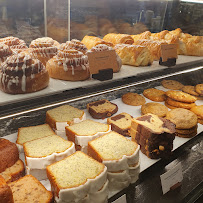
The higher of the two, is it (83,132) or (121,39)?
(121,39)

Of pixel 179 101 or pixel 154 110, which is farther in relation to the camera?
pixel 179 101

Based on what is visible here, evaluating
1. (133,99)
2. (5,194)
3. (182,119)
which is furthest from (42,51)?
(182,119)

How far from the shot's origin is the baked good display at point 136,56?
6.16 ft

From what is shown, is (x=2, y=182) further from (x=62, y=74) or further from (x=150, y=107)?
(x=150, y=107)

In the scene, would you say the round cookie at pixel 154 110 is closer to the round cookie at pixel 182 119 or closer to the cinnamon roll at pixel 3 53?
the round cookie at pixel 182 119

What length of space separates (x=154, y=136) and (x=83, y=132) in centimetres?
51

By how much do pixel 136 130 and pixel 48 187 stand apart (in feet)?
2.52

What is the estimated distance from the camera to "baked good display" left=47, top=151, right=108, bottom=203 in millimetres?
1190

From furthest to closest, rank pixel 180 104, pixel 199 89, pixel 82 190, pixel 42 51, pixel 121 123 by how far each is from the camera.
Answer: pixel 199 89
pixel 180 104
pixel 121 123
pixel 42 51
pixel 82 190

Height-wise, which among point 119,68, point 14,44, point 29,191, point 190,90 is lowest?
point 29,191

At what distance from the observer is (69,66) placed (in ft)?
4.83

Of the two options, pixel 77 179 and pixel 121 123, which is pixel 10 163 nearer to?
pixel 77 179

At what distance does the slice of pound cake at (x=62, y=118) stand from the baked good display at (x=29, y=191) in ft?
1.71

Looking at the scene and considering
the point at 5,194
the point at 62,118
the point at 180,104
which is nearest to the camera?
the point at 5,194
